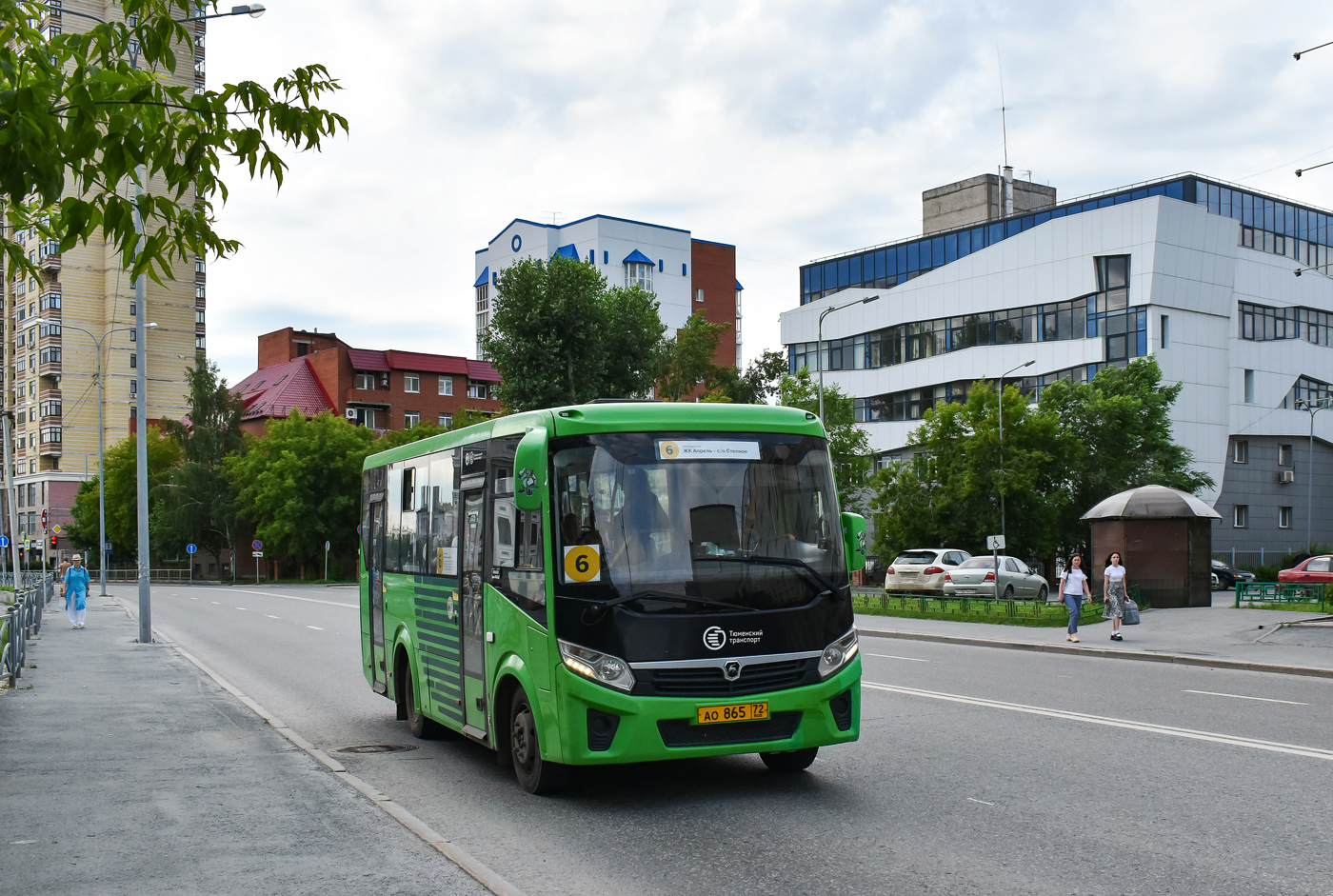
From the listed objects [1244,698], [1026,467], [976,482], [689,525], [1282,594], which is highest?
[1026,467]

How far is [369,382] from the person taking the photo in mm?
97938

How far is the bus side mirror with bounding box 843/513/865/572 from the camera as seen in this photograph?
29.8ft

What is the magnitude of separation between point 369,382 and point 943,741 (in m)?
91.1

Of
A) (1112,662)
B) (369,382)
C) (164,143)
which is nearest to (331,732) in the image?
(164,143)

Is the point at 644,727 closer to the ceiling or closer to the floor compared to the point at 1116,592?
closer to the ceiling

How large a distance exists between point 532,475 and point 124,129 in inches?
130

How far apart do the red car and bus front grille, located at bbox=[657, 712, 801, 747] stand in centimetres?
4317

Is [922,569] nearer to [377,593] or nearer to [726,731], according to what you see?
[377,593]

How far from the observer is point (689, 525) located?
27.3 feet

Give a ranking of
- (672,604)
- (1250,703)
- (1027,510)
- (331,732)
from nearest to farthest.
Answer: (672,604) < (331,732) < (1250,703) < (1027,510)

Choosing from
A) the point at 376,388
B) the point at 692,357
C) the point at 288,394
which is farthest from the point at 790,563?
the point at 288,394

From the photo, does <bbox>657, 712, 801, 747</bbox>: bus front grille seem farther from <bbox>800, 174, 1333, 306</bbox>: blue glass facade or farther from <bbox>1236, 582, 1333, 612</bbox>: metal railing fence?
<bbox>800, 174, 1333, 306</bbox>: blue glass facade

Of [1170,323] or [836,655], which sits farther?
[1170,323]

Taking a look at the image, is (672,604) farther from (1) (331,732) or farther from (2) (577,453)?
(1) (331,732)
